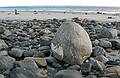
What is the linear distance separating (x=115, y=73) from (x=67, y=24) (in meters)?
2.04

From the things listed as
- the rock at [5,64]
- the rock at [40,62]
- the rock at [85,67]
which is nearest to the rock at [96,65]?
the rock at [85,67]

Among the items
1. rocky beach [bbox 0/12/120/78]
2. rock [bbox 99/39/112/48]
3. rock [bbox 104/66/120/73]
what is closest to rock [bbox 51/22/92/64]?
rocky beach [bbox 0/12/120/78]

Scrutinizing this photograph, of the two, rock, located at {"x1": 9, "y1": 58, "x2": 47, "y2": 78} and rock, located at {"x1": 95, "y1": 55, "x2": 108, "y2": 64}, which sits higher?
rock, located at {"x1": 9, "y1": 58, "x2": 47, "y2": 78}

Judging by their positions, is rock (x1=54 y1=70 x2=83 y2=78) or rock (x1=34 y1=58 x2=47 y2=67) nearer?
rock (x1=54 y1=70 x2=83 y2=78)

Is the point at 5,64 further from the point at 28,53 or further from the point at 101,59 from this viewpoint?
the point at 101,59

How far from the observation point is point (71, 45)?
23.4 feet

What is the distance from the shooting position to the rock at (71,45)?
711 cm

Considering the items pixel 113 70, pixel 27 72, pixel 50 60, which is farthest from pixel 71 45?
pixel 27 72

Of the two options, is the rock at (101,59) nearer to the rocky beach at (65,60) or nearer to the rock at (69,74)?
the rocky beach at (65,60)

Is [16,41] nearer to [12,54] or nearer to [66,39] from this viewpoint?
[12,54]

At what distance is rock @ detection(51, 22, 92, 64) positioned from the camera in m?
7.11

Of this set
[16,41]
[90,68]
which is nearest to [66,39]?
[90,68]

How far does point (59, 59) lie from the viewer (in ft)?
23.9

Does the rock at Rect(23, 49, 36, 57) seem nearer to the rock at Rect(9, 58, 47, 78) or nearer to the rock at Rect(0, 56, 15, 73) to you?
the rock at Rect(0, 56, 15, 73)
